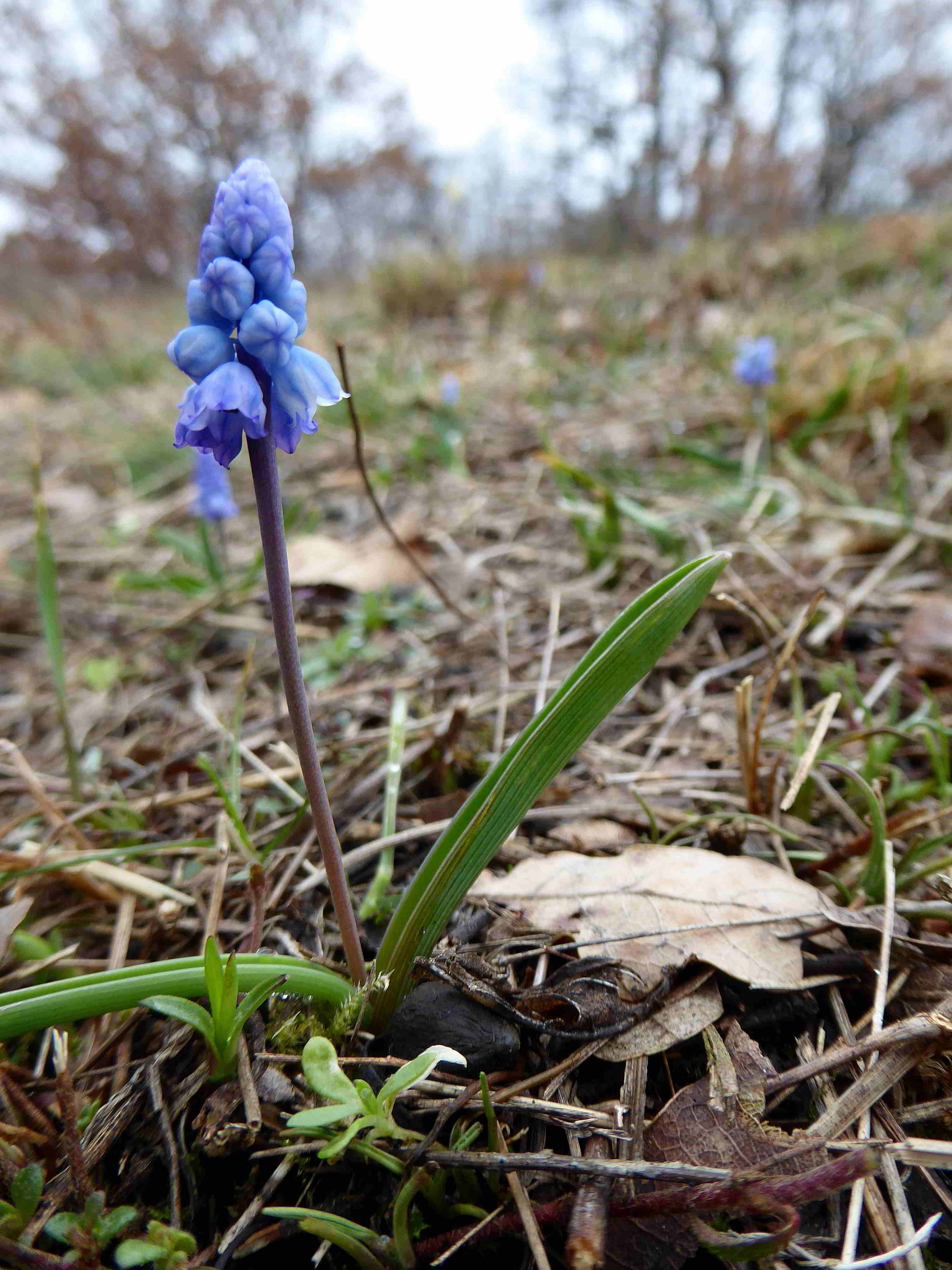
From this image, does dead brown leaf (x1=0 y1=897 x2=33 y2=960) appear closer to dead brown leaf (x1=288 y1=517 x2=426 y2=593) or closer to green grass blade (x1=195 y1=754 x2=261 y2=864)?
green grass blade (x1=195 y1=754 x2=261 y2=864)

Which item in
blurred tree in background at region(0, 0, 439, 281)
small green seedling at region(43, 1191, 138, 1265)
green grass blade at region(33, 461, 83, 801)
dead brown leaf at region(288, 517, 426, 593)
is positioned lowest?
small green seedling at region(43, 1191, 138, 1265)

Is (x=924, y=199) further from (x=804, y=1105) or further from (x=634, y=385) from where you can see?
(x=804, y=1105)

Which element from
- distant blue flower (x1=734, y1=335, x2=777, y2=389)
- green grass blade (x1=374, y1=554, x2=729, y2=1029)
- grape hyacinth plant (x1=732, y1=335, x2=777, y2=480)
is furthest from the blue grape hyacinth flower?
distant blue flower (x1=734, y1=335, x2=777, y2=389)

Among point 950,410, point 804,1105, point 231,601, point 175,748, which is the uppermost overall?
point 950,410

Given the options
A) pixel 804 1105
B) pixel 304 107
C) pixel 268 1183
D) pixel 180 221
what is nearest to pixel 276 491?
pixel 268 1183

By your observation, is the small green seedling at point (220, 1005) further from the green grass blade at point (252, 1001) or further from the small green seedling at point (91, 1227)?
the small green seedling at point (91, 1227)

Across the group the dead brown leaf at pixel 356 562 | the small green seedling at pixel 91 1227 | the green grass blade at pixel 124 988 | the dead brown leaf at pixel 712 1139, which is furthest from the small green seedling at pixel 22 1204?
the dead brown leaf at pixel 356 562

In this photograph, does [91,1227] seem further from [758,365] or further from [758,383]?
[758,383]

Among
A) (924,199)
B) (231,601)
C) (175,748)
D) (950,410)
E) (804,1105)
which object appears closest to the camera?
(804,1105)
